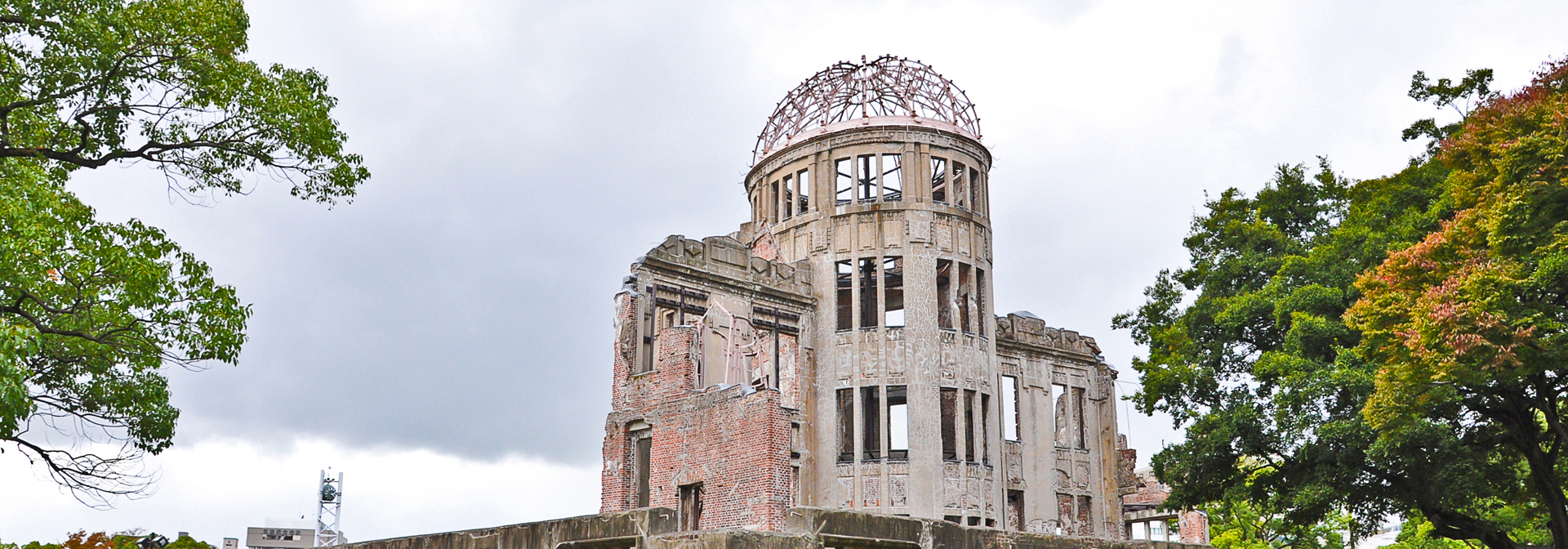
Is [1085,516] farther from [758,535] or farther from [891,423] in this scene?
[758,535]

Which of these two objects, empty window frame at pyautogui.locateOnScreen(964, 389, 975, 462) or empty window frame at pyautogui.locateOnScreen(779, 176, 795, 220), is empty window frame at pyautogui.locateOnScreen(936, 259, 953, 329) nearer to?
empty window frame at pyautogui.locateOnScreen(964, 389, 975, 462)

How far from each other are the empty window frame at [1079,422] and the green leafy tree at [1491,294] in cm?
1237

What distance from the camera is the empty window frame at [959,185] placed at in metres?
30.2

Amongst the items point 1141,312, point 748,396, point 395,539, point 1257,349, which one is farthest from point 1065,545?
point 1141,312

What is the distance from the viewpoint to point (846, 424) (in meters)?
30.0

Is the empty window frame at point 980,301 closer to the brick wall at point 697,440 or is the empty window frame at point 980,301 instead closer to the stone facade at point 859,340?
the stone facade at point 859,340

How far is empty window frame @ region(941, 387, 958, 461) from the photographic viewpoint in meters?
28.4

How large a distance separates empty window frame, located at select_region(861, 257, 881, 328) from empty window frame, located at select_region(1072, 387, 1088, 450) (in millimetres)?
6909

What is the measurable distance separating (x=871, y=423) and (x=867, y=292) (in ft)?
11.2

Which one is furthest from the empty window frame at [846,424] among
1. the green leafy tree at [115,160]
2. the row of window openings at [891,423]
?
the green leafy tree at [115,160]

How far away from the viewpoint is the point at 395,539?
17797mm

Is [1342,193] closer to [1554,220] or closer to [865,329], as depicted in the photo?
[1554,220]

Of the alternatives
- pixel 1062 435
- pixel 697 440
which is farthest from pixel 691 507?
pixel 1062 435

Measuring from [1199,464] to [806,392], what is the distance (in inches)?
350
